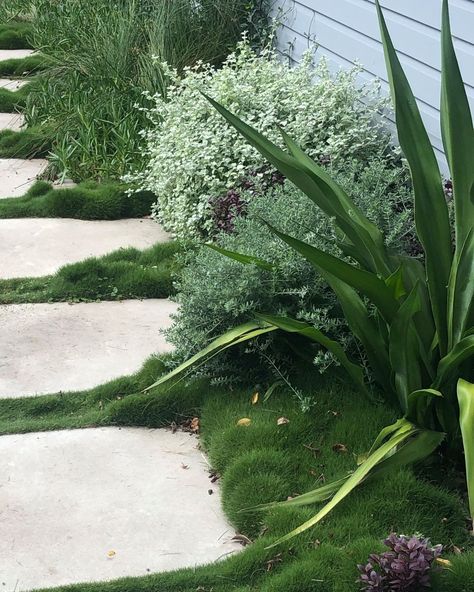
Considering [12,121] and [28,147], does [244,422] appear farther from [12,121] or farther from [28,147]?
[12,121]

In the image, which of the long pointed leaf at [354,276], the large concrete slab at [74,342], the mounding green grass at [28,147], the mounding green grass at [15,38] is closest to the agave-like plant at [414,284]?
the long pointed leaf at [354,276]

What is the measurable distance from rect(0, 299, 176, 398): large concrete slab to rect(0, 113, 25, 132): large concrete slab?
9.93ft

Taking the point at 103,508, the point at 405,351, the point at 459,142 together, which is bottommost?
the point at 103,508

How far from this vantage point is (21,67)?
337 inches

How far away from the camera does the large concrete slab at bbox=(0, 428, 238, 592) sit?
287 centimetres

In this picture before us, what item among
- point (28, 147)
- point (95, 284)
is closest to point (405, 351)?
point (95, 284)

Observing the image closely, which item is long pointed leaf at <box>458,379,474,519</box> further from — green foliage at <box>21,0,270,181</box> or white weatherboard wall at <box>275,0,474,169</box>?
green foliage at <box>21,0,270,181</box>

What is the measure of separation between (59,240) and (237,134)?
118 cm

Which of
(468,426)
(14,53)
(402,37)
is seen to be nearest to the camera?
(468,426)

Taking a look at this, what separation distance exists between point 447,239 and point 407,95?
20.5 inches

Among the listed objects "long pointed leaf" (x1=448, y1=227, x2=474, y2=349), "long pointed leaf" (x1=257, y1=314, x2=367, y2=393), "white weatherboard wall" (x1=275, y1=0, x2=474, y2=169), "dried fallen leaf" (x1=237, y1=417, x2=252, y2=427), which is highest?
"white weatherboard wall" (x1=275, y1=0, x2=474, y2=169)

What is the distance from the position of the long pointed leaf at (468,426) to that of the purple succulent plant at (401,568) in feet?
0.66

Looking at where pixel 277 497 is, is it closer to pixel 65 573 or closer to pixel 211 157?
pixel 65 573

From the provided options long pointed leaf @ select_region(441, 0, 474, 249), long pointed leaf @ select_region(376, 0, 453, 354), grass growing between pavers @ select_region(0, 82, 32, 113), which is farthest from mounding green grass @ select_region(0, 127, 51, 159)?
long pointed leaf @ select_region(441, 0, 474, 249)
